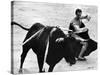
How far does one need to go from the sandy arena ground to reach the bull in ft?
0.22

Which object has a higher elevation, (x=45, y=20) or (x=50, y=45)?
(x=45, y=20)

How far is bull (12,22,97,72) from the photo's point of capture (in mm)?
3154

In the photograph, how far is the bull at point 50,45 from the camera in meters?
3.15

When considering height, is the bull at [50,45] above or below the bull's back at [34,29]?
below

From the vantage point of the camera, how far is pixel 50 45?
10.7 ft

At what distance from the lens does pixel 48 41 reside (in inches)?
128

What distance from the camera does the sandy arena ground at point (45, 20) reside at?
10.0 ft

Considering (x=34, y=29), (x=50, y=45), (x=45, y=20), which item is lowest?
(x=50, y=45)

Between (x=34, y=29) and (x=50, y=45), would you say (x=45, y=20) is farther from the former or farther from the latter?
(x=50, y=45)

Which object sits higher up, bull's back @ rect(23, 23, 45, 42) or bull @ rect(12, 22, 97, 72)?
bull's back @ rect(23, 23, 45, 42)

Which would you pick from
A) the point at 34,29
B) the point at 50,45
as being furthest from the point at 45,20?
the point at 50,45

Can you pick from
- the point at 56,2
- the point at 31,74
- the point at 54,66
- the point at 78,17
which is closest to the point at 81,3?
the point at 78,17

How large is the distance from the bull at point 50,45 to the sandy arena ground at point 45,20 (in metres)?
0.07

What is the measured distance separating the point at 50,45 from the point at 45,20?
0.41 metres
